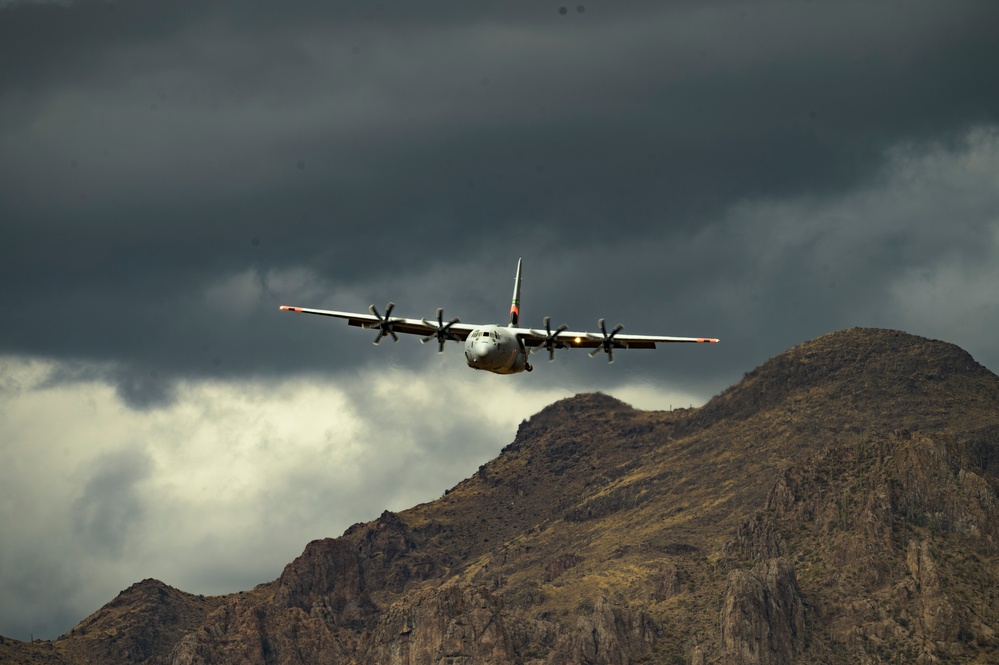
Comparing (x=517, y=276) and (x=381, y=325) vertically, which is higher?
(x=517, y=276)

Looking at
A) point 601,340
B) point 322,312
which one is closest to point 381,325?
point 322,312

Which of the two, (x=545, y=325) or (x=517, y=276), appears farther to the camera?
(x=517, y=276)

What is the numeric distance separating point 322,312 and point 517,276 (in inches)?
1112

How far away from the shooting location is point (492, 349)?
150250 millimetres

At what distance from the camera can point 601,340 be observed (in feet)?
522

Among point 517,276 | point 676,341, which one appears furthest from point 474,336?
point 517,276

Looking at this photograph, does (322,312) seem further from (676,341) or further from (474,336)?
(676,341)

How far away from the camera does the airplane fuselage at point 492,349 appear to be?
493 ft

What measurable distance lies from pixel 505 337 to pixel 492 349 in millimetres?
2706

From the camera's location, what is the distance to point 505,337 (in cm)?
15250

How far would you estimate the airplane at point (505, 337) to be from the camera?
497ft

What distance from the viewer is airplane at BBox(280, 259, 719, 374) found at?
152 metres

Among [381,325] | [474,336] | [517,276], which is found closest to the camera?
[474,336]

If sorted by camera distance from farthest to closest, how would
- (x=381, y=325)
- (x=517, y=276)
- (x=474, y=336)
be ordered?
(x=517, y=276)
(x=381, y=325)
(x=474, y=336)
